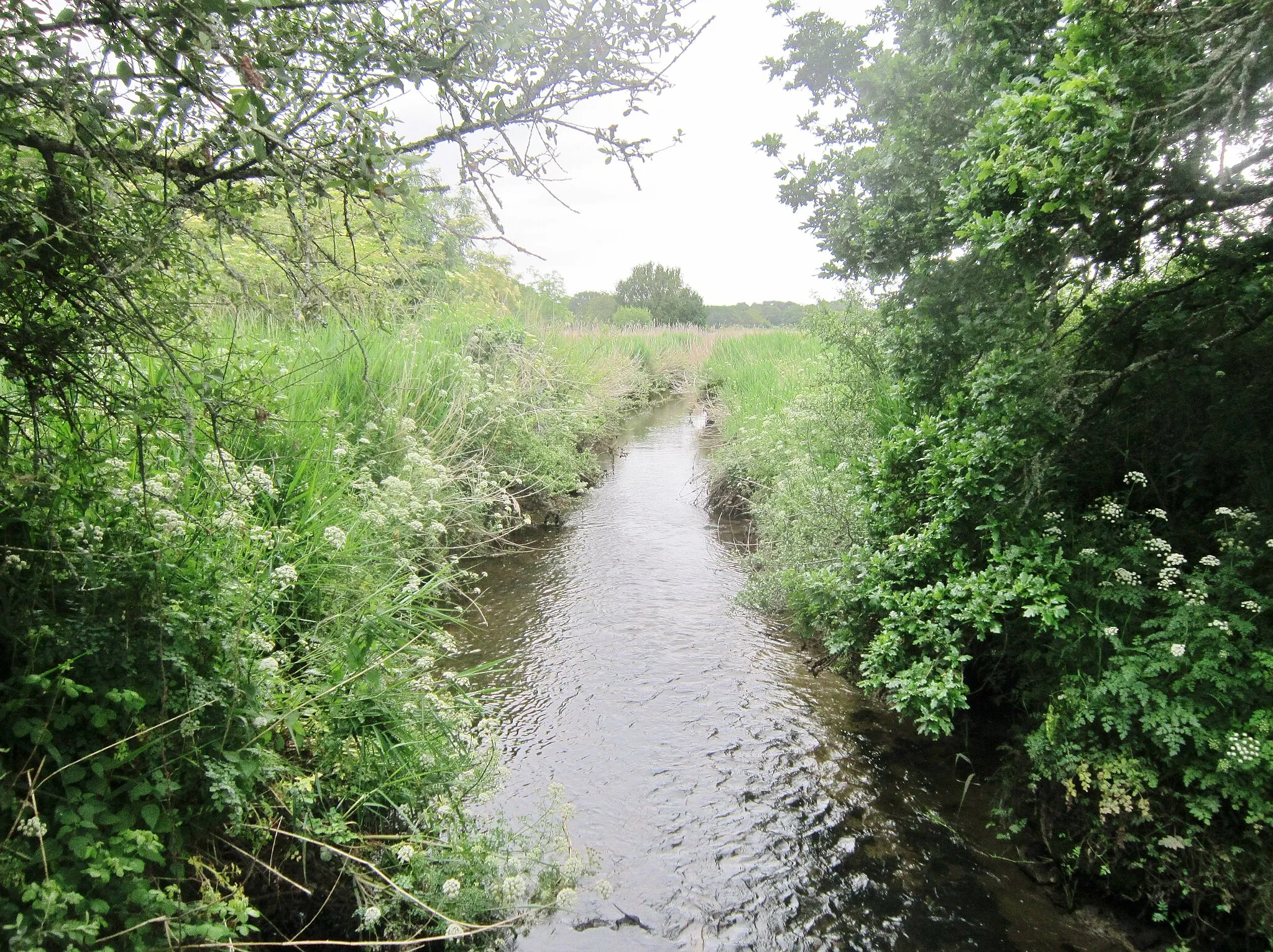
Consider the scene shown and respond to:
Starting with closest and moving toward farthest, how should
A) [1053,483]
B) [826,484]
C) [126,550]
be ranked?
[126,550]
[1053,483]
[826,484]

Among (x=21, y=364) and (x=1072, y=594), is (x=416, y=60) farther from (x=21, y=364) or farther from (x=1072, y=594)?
(x=1072, y=594)

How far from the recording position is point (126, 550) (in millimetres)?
2463

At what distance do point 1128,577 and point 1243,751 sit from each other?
0.81m

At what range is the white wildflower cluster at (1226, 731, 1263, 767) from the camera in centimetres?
260

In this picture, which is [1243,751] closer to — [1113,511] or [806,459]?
[1113,511]

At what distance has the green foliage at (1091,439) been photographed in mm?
2844

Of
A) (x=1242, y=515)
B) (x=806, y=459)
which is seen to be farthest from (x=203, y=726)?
(x=806, y=459)

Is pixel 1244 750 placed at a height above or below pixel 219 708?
below

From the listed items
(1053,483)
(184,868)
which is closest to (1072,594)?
(1053,483)

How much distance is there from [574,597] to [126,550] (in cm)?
445

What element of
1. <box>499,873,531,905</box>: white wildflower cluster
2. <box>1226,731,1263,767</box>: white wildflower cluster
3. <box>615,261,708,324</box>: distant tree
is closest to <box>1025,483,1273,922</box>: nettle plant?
<box>1226,731,1263,767</box>: white wildflower cluster

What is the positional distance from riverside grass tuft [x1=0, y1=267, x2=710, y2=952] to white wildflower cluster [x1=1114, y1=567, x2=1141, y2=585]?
9.01ft

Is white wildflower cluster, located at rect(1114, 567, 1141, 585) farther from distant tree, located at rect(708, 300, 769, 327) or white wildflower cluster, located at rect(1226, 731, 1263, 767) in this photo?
distant tree, located at rect(708, 300, 769, 327)

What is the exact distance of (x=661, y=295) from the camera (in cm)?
4062
